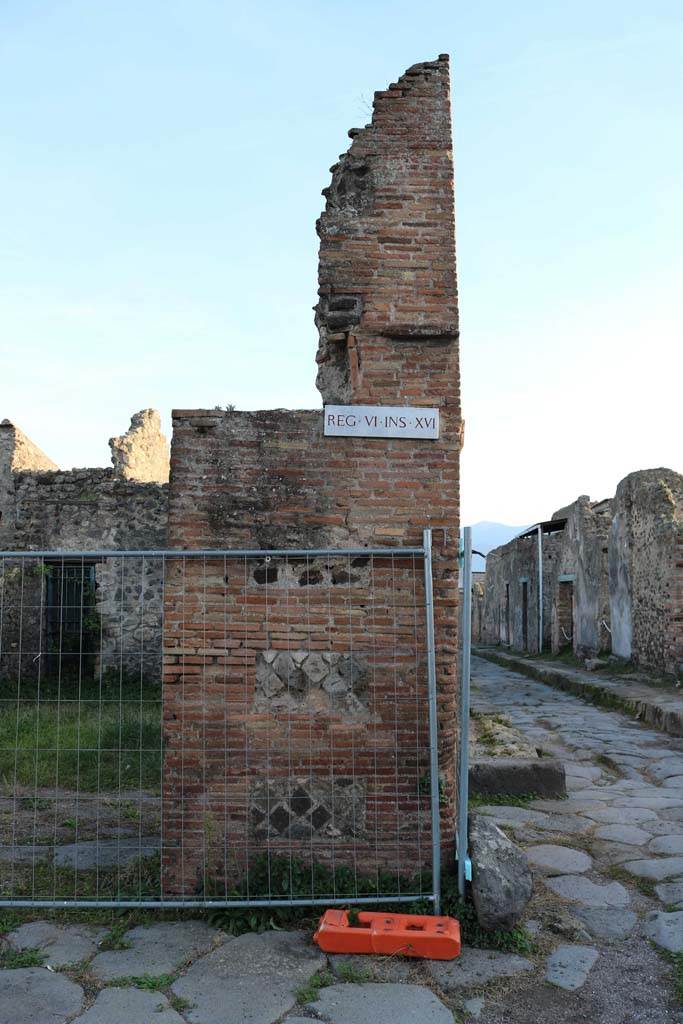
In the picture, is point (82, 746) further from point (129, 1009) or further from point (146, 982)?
point (129, 1009)

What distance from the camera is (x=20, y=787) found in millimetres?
6746

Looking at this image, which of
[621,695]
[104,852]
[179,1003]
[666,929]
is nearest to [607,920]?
[666,929]

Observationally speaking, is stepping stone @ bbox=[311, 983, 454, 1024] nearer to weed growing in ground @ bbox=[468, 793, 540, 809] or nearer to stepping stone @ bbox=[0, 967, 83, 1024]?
stepping stone @ bbox=[0, 967, 83, 1024]

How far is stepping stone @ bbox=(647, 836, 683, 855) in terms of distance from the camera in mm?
5242

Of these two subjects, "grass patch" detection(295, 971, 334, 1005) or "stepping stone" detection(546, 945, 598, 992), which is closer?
"grass patch" detection(295, 971, 334, 1005)

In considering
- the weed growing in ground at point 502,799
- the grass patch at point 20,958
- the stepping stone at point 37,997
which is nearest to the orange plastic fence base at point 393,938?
the stepping stone at point 37,997

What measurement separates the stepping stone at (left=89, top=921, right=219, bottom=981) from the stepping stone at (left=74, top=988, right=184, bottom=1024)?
0.15 m

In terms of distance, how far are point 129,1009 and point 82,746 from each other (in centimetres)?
526

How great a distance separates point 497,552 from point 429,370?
2631 centimetres

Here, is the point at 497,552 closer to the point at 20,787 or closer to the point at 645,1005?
the point at 20,787

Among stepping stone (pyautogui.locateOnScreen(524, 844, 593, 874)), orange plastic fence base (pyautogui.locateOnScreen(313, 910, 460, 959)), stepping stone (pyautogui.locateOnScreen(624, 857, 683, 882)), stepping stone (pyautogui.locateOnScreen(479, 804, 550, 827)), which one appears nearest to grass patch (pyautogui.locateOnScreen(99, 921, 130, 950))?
orange plastic fence base (pyautogui.locateOnScreen(313, 910, 460, 959))

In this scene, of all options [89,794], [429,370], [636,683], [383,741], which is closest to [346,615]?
[383,741]

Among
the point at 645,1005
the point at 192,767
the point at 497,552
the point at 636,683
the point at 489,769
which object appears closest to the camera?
the point at 645,1005

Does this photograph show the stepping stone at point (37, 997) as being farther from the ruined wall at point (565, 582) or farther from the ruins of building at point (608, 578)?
the ruined wall at point (565, 582)
